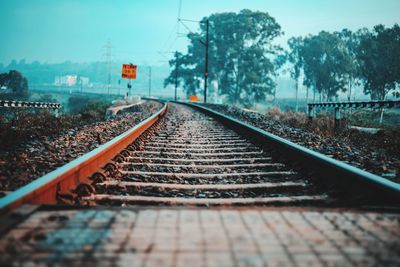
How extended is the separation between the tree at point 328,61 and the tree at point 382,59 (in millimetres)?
6960

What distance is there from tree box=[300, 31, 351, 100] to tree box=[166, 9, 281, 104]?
25.9ft

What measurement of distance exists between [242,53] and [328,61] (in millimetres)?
16878

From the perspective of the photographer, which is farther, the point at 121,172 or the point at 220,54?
the point at 220,54

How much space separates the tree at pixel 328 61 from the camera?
6147cm

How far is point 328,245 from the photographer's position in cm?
186

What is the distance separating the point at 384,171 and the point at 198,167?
8.05ft

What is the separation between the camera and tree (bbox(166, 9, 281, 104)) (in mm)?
59562

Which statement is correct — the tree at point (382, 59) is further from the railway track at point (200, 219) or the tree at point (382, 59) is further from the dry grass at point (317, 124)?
the railway track at point (200, 219)

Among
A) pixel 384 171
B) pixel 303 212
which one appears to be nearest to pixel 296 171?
pixel 384 171

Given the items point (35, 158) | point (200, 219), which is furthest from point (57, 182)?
point (35, 158)

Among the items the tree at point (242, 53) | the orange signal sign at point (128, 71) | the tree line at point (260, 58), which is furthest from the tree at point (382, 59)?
the orange signal sign at point (128, 71)

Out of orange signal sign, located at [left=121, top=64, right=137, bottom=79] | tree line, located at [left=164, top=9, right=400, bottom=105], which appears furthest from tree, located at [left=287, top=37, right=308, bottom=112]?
orange signal sign, located at [left=121, top=64, right=137, bottom=79]

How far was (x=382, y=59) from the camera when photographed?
166 ft

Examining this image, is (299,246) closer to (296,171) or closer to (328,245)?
(328,245)
